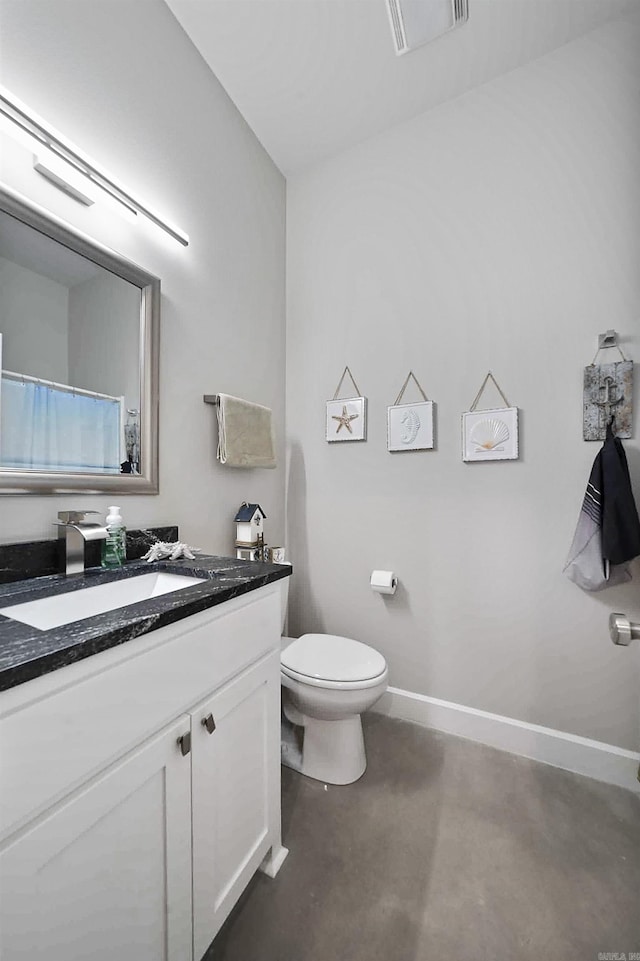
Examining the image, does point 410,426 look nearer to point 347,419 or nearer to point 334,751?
point 347,419

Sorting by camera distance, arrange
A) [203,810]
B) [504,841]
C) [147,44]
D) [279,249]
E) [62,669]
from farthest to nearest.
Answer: [279,249], [147,44], [504,841], [203,810], [62,669]

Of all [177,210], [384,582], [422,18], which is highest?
[422,18]

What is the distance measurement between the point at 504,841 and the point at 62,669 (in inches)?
59.5

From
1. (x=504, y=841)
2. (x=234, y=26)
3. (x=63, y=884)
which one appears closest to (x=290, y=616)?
(x=504, y=841)

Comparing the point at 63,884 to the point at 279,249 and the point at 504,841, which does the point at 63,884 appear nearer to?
the point at 504,841

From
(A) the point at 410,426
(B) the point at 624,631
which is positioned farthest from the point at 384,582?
(B) the point at 624,631

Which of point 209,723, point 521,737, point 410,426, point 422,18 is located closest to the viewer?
point 209,723

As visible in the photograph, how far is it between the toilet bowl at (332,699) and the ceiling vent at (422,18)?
248 centimetres

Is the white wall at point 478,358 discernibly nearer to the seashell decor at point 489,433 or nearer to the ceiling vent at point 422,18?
the seashell decor at point 489,433

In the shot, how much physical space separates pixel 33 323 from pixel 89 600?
769 millimetres

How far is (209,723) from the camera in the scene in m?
0.88

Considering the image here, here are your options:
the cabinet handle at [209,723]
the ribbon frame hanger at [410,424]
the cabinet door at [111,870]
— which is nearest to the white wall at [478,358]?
the ribbon frame hanger at [410,424]

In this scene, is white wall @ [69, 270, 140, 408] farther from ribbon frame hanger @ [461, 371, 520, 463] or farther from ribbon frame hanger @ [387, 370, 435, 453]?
ribbon frame hanger @ [461, 371, 520, 463]

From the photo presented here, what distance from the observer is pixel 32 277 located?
3.54ft
